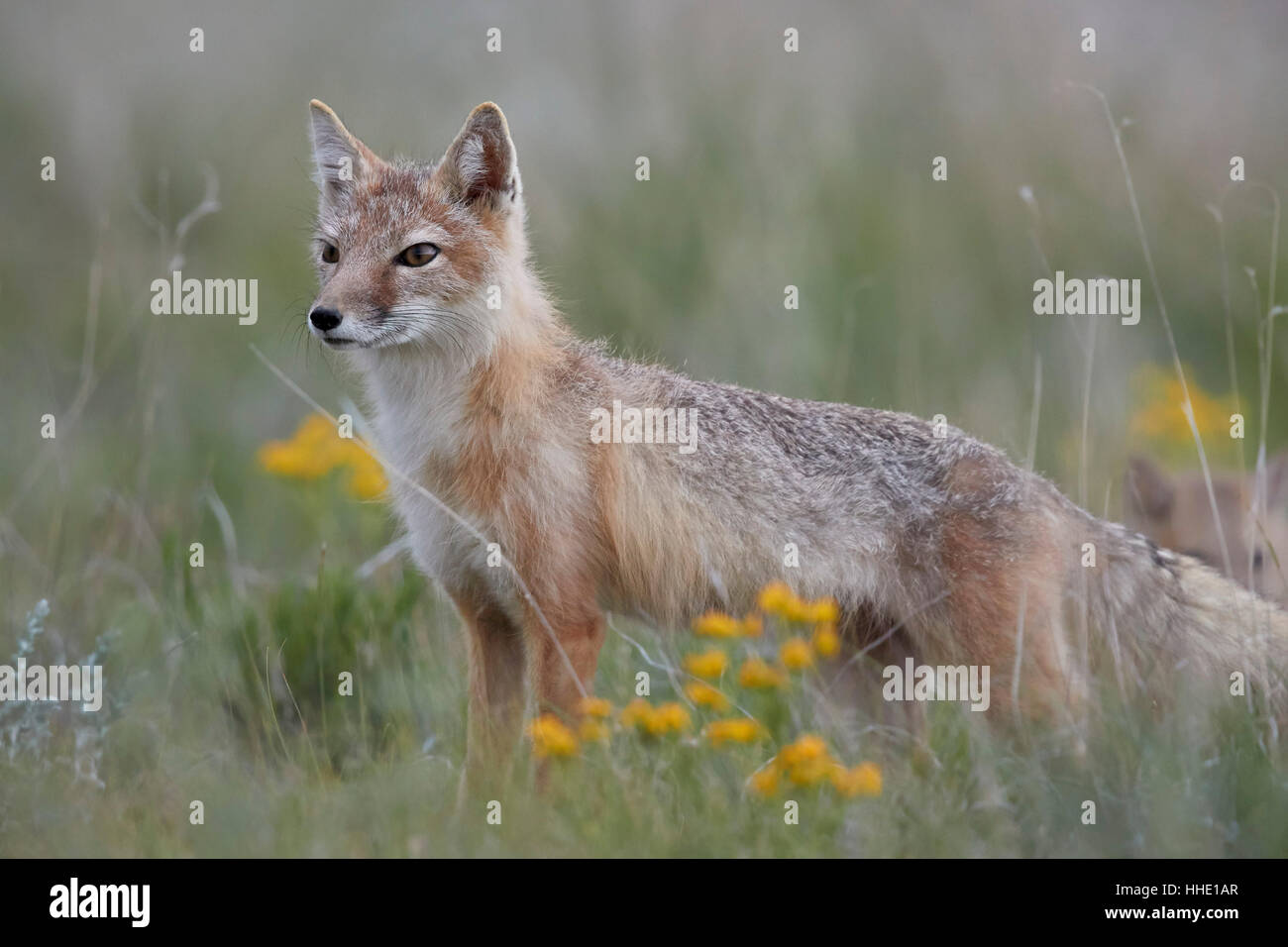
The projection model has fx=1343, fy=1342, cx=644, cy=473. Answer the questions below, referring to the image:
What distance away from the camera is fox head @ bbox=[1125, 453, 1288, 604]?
8.25 m

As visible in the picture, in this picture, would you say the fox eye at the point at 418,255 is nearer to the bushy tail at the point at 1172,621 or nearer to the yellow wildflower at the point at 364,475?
the yellow wildflower at the point at 364,475

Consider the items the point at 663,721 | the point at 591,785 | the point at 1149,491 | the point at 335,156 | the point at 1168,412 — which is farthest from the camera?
the point at 1168,412

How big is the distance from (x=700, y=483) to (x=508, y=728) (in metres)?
1.43

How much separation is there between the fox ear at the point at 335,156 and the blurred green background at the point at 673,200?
9.50 feet

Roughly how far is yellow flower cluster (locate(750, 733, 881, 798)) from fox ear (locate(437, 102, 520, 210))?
3.00 meters

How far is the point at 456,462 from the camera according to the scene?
5.96 metres

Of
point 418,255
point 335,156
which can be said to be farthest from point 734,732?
point 335,156

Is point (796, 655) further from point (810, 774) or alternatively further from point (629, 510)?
point (629, 510)

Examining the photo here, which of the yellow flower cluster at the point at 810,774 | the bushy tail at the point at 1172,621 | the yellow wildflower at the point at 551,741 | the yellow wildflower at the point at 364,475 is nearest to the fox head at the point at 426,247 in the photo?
the yellow wildflower at the point at 551,741

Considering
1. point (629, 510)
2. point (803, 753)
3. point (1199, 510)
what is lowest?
point (803, 753)

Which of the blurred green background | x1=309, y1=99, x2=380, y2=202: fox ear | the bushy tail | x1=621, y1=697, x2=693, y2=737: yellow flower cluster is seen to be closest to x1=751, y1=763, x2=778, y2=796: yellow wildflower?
x1=621, y1=697, x2=693, y2=737: yellow flower cluster

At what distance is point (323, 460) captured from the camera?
810cm

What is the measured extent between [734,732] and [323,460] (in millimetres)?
4290
